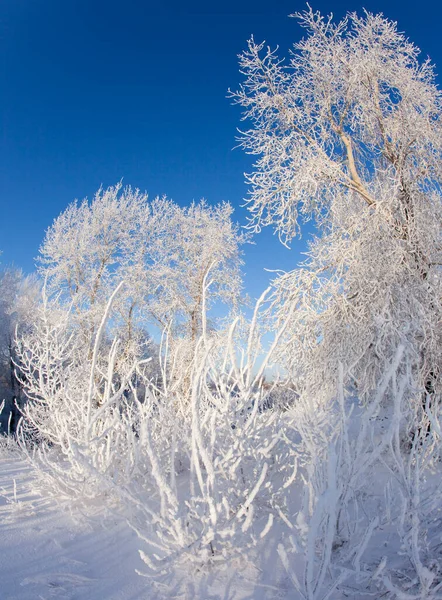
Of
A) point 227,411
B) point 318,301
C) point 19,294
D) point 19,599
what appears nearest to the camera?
point 19,599

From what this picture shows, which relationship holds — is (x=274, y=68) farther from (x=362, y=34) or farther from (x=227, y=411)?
(x=227, y=411)

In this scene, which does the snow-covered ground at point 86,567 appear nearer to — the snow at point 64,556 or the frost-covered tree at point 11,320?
the snow at point 64,556

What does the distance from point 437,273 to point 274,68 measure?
4182 mm

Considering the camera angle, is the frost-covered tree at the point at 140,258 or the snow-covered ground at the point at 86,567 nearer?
the snow-covered ground at the point at 86,567

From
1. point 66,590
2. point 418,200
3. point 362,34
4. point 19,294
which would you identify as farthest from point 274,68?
point 19,294

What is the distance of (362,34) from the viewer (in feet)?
21.5

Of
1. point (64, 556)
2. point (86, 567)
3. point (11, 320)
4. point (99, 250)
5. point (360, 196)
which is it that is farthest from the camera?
point (11, 320)

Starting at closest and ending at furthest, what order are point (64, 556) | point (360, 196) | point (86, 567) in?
1. point (86, 567)
2. point (64, 556)
3. point (360, 196)

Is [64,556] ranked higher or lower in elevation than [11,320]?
lower

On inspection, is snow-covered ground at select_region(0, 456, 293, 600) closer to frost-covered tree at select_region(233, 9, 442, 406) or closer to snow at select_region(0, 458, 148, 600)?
snow at select_region(0, 458, 148, 600)

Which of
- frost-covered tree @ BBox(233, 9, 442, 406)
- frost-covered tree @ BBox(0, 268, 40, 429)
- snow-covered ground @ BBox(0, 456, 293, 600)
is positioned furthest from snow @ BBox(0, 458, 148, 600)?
frost-covered tree @ BBox(0, 268, 40, 429)

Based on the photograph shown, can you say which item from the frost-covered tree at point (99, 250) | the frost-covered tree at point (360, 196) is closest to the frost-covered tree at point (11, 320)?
the frost-covered tree at point (99, 250)

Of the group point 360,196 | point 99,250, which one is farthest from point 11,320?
point 360,196

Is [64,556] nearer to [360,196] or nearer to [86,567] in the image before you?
[86,567]
